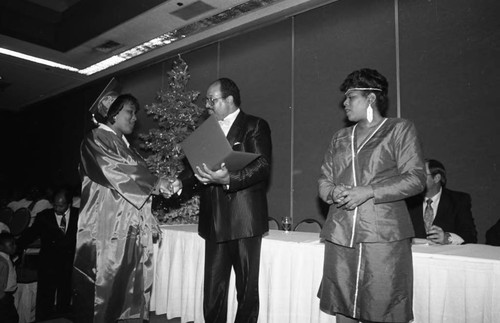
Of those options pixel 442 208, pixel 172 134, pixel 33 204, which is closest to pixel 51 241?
pixel 172 134

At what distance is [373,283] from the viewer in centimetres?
163

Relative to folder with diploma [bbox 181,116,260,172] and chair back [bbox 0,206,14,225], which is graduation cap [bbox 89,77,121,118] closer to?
folder with diploma [bbox 181,116,260,172]

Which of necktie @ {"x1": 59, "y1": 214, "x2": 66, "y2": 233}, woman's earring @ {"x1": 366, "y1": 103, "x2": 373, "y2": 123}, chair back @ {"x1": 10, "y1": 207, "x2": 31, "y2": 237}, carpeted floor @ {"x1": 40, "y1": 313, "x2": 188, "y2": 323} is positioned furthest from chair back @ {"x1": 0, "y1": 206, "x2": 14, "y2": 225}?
woman's earring @ {"x1": 366, "y1": 103, "x2": 373, "y2": 123}

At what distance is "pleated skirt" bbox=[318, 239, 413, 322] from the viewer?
1.61 metres

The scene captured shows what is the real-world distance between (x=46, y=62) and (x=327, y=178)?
7.16 meters

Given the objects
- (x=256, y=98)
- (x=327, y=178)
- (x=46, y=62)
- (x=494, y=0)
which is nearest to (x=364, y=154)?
(x=327, y=178)

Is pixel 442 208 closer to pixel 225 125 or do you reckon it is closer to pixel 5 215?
pixel 225 125

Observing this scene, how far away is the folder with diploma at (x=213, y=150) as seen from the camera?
1930mm

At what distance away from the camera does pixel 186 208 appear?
4.29 meters

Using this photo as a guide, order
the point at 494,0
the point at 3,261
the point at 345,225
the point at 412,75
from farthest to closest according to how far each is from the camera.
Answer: the point at 412,75, the point at 494,0, the point at 3,261, the point at 345,225

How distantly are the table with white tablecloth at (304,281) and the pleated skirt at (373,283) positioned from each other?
1.41 ft

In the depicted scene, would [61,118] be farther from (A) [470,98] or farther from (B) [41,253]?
(A) [470,98]

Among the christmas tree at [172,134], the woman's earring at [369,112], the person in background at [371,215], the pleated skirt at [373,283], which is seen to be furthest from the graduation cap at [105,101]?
the christmas tree at [172,134]

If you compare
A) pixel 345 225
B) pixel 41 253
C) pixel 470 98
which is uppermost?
pixel 470 98
